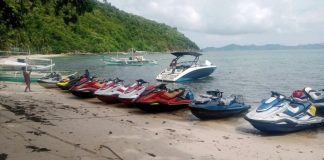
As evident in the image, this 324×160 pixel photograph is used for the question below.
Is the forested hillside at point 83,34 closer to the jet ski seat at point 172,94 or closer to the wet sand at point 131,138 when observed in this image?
the wet sand at point 131,138

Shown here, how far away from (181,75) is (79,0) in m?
25.3

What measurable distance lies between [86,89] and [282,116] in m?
10.6

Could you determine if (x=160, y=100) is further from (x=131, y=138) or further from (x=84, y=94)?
(x=131, y=138)

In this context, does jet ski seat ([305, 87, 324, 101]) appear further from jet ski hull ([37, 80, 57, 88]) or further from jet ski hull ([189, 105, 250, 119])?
jet ski hull ([37, 80, 57, 88])

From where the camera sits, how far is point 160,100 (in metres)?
15.7

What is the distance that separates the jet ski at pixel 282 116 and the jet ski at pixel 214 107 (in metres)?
2.07

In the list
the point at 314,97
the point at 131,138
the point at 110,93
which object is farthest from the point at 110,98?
the point at 314,97

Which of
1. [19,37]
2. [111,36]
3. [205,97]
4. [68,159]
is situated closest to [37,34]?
[19,37]

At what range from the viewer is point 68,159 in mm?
7512

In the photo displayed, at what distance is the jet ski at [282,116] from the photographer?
39.1ft

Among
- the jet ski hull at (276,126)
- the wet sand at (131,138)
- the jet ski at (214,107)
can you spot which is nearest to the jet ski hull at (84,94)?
the wet sand at (131,138)

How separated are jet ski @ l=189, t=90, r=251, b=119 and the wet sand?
11.7 inches

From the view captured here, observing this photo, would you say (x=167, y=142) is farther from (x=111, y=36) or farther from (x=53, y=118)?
(x=111, y=36)

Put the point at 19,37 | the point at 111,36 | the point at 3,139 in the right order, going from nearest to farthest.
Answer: the point at 3,139 < the point at 19,37 < the point at 111,36
